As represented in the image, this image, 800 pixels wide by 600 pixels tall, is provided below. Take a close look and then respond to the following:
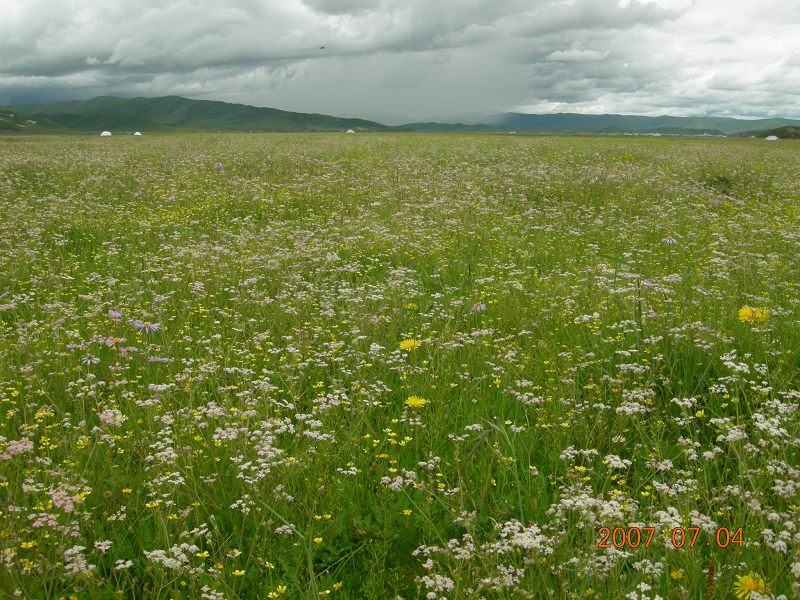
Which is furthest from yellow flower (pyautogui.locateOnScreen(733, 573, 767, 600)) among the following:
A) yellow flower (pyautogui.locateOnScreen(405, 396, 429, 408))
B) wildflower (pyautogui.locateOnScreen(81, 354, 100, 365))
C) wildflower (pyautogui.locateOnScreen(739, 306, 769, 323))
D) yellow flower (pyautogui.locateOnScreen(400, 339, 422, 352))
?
wildflower (pyautogui.locateOnScreen(81, 354, 100, 365))

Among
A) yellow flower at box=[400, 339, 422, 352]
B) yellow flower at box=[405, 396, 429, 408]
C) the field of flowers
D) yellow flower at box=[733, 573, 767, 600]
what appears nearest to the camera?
yellow flower at box=[733, 573, 767, 600]

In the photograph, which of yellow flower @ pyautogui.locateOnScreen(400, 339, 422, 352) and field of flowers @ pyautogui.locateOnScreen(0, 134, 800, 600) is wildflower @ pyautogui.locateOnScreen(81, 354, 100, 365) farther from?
yellow flower @ pyautogui.locateOnScreen(400, 339, 422, 352)

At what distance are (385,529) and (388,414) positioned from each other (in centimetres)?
148

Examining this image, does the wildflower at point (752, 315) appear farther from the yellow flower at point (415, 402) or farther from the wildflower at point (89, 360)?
the wildflower at point (89, 360)

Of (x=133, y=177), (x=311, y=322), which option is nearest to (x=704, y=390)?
(x=311, y=322)

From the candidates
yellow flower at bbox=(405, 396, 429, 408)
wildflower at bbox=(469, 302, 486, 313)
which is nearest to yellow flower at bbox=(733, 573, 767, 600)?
yellow flower at bbox=(405, 396, 429, 408)

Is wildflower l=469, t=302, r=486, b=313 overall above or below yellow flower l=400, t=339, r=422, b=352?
above

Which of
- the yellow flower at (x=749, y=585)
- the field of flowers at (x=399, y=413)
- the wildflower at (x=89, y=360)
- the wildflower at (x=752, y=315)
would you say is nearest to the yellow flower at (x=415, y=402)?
the field of flowers at (x=399, y=413)

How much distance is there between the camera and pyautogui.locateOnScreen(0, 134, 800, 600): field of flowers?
272cm

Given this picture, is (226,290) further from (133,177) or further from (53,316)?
(133,177)

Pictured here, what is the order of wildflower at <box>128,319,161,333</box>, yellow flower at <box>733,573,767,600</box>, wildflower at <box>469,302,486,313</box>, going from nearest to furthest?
yellow flower at <box>733,573,767,600</box>
wildflower at <box>128,319,161,333</box>
wildflower at <box>469,302,486,313</box>

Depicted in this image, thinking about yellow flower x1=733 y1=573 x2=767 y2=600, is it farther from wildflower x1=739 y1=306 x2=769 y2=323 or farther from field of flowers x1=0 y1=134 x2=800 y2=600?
wildflower x1=739 y1=306 x2=769 y2=323

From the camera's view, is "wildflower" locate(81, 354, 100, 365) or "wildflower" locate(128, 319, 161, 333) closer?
"wildflower" locate(81, 354, 100, 365)

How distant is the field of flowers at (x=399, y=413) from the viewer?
8.93ft
